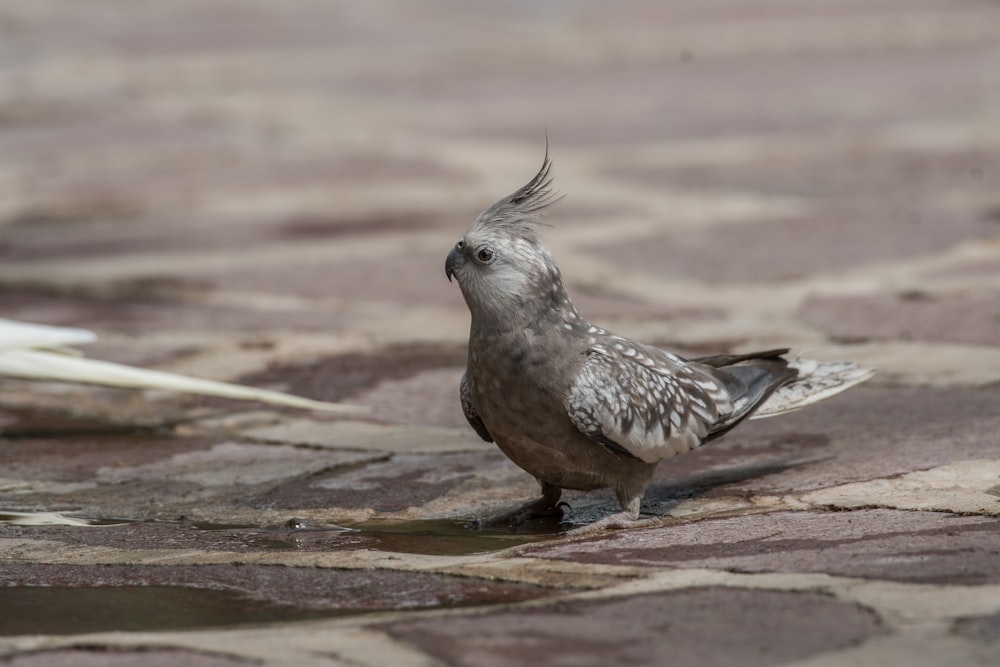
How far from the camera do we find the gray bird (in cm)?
400

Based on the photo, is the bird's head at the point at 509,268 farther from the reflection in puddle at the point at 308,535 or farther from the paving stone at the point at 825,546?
the paving stone at the point at 825,546

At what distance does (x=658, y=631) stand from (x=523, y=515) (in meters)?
1.32

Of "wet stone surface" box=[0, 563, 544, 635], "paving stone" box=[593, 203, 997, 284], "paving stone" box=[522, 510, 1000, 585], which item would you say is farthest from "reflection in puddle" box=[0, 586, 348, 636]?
"paving stone" box=[593, 203, 997, 284]

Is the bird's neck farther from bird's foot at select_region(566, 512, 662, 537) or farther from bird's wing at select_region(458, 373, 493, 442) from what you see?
bird's foot at select_region(566, 512, 662, 537)

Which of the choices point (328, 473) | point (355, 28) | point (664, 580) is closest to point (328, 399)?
point (328, 473)

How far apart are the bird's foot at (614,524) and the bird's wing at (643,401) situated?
175 millimetres

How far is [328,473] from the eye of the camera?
14.6 ft

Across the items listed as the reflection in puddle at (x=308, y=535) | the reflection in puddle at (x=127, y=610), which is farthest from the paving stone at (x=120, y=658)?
the reflection in puddle at (x=308, y=535)

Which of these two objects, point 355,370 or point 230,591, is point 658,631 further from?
point 355,370

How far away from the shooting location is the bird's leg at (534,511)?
13.0 ft

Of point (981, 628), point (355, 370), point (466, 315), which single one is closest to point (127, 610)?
point (981, 628)

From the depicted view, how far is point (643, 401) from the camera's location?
4.09 m

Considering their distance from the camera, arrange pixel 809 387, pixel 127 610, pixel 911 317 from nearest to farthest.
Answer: pixel 127 610 < pixel 809 387 < pixel 911 317

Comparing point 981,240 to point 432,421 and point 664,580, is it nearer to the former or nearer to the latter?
point 432,421
